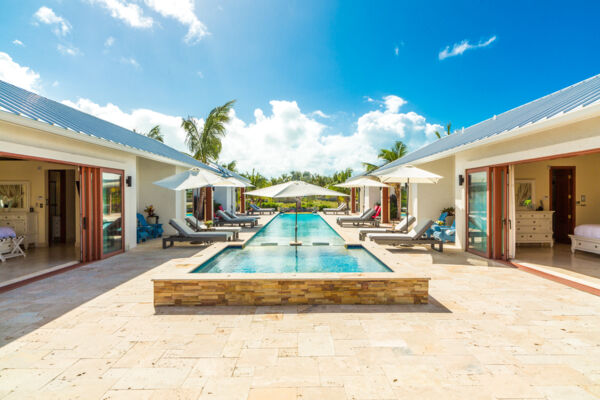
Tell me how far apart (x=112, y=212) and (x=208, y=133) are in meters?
11.4

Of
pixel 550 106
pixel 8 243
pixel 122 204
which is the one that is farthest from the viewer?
pixel 122 204

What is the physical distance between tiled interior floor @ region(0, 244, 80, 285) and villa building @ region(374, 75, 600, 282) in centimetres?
1215

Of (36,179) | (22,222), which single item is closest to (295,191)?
(36,179)

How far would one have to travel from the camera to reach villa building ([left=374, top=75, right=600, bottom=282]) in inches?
237

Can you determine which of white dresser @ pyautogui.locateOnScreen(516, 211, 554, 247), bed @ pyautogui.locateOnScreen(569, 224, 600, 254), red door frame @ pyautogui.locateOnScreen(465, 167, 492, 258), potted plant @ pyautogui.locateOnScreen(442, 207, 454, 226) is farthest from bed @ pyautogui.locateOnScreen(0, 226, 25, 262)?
bed @ pyautogui.locateOnScreen(569, 224, 600, 254)

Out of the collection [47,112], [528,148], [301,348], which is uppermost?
[47,112]

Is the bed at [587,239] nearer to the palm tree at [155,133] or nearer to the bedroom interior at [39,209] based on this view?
the bedroom interior at [39,209]

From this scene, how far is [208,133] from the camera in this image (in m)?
19.2

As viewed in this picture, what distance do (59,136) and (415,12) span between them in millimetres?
15104

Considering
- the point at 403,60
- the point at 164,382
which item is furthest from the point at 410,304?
the point at 403,60

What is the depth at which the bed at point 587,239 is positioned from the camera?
338 inches

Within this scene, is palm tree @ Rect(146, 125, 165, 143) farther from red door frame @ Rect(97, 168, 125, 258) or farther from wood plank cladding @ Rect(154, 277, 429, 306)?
wood plank cladding @ Rect(154, 277, 429, 306)

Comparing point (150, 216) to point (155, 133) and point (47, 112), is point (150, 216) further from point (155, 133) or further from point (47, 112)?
point (155, 133)

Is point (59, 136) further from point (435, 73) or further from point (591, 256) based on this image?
point (435, 73)
